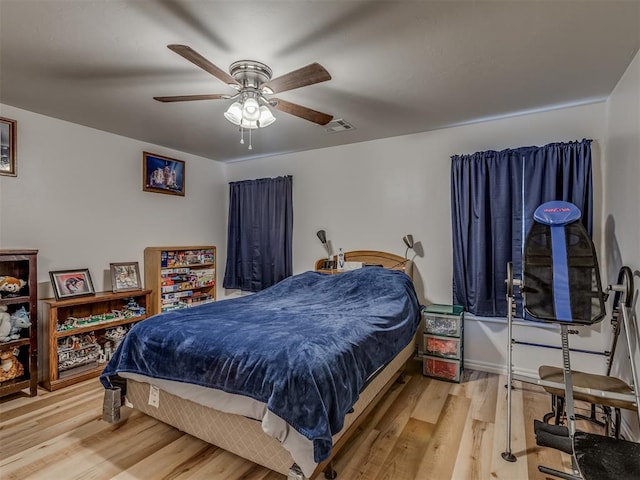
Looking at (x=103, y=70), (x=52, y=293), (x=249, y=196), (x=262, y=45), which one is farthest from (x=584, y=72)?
(x=52, y=293)

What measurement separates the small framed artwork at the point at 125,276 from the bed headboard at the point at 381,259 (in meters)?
2.20

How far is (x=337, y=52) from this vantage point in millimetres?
2129

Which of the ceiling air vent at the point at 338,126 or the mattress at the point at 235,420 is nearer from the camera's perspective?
the mattress at the point at 235,420

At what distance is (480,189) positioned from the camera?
10.9 ft

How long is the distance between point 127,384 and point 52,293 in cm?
157

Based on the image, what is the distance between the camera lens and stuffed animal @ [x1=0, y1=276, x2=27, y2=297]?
2763mm

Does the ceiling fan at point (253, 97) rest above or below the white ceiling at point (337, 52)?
below

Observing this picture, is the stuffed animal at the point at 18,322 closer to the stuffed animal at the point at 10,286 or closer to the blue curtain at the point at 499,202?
the stuffed animal at the point at 10,286

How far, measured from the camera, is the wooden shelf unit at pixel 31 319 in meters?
2.75

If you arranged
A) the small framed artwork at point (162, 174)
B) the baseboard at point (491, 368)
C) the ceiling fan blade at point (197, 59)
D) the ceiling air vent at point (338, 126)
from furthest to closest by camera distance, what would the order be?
the small framed artwork at point (162, 174) → the ceiling air vent at point (338, 126) → the baseboard at point (491, 368) → the ceiling fan blade at point (197, 59)

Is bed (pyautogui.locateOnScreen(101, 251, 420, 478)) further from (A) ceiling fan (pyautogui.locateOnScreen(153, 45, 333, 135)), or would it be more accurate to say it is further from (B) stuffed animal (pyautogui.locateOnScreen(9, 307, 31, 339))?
(A) ceiling fan (pyautogui.locateOnScreen(153, 45, 333, 135))

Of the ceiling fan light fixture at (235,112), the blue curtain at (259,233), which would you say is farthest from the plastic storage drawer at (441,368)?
the ceiling fan light fixture at (235,112)

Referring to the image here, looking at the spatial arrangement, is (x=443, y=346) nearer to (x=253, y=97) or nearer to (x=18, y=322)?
(x=253, y=97)

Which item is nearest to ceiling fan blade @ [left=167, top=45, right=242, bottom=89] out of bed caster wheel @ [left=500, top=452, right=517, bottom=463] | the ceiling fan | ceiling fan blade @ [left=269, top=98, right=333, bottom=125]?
the ceiling fan
